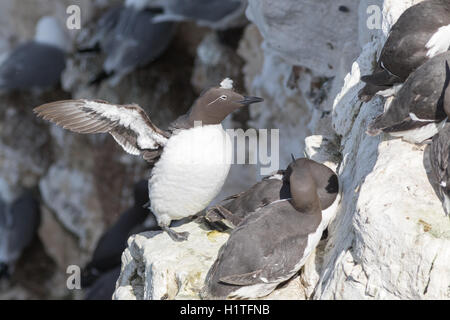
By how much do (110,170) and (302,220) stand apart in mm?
5390

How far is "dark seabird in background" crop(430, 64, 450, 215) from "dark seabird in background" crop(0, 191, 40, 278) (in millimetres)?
6861

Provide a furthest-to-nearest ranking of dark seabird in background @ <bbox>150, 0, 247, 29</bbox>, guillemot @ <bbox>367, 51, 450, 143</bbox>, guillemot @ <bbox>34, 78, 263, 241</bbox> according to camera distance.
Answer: dark seabird in background @ <bbox>150, 0, 247, 29</bbox>
guillemot @ <bbox>34, 78, 263, 241</bbox>
guillemot @ <bbox>367, 51, 450, 143</bbox>

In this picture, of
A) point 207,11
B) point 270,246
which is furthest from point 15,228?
point 270,246

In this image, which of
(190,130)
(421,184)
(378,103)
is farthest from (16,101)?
(421,184)

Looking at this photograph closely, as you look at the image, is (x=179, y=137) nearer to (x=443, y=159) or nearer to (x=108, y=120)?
(x=108, y=120)

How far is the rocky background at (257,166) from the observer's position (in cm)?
244

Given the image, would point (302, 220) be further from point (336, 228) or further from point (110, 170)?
point (110, 170)

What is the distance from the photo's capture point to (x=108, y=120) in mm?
3545

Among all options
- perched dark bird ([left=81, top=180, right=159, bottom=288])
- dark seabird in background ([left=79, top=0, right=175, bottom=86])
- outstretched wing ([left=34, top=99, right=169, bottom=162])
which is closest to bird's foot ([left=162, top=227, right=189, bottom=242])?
outstretched wing ([left=34, top=99, right=169, bottom=162])

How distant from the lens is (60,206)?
8.48 meters

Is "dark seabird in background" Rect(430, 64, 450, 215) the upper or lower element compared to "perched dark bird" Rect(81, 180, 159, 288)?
upper

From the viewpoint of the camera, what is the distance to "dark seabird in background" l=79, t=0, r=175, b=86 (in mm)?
7402

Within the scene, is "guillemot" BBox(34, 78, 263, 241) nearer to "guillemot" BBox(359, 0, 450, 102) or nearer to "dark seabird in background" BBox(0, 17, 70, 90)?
"guillemot" BBox(359, 0, 450, 102)

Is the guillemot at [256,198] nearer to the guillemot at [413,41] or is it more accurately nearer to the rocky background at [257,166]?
the rocky background at [257,166]
